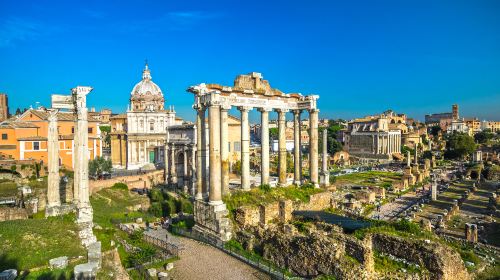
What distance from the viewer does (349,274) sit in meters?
11.5

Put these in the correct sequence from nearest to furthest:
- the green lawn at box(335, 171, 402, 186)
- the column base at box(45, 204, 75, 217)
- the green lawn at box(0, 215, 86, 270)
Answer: the green lawn at box(0, 215, 86, 270), the column base at box(45, 204, 75, 217), the green lawn at box(335, 171, 402, 186)

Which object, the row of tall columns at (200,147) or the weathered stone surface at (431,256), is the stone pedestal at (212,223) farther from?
the weathered stone surface at (431,256)

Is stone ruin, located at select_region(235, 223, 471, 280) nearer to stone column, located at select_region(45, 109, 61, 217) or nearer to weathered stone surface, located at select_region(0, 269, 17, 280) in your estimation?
weathered stone surface, located at select_region(0, 269, 17, 280)

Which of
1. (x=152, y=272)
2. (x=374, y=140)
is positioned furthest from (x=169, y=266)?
(x=374, y=140)

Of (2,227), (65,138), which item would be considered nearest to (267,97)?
(2,227)

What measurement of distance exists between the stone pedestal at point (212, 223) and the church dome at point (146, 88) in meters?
43.5

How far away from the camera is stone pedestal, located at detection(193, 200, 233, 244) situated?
16.7 metres

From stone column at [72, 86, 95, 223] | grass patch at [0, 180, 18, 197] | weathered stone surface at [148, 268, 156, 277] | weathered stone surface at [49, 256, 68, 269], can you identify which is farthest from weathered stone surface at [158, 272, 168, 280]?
grass patch at [0, 180, 18, 197]

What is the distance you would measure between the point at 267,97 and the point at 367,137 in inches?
3301

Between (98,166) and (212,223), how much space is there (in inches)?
1252

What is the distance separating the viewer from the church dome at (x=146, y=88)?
57.8 meters

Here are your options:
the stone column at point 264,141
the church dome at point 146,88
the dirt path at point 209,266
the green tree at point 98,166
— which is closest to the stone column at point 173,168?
the green tree at point 98,166

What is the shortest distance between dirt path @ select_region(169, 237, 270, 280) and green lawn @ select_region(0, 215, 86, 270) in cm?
390

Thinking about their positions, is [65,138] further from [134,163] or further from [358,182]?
[358,182]
